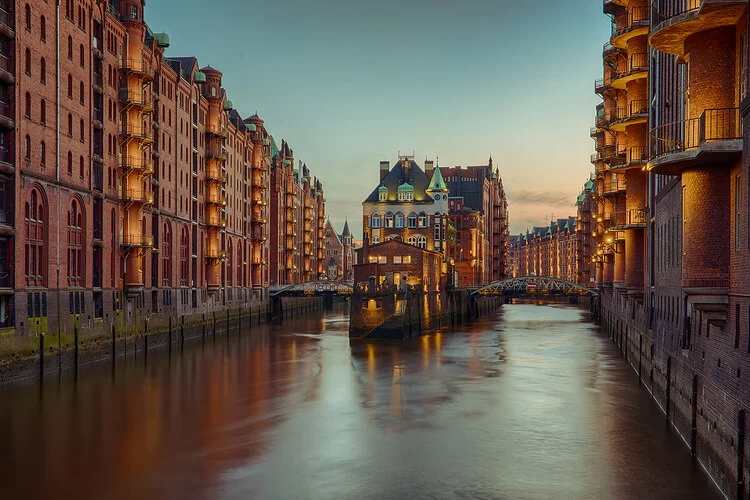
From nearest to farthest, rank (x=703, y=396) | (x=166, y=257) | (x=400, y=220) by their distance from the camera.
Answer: (x=703, y=396) → (x=166, y=257) → (x=400, y=220)

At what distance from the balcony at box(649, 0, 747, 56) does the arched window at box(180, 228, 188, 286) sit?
49.9 meters

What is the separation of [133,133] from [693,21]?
39893 mm

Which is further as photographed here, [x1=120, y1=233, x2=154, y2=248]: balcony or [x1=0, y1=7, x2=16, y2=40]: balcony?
[x1=120, y1=233, x2=154, y2=248]: balcony

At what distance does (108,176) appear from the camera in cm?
4794

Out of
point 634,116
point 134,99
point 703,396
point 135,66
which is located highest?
point 135,66

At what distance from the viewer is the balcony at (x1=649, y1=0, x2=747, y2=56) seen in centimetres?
1650

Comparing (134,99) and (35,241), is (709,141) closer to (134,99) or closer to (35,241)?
(35,241)

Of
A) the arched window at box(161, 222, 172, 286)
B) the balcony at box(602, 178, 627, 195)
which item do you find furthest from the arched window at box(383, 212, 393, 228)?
the balcony at box(602, 178, 627, 195)

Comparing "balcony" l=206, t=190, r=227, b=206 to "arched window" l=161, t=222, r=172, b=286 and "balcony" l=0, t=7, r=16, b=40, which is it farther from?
"balcony" l=0, t=7, r=16, b=40

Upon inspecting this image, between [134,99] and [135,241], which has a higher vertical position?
[134,99]

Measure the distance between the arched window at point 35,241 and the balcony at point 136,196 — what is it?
37.0 ft

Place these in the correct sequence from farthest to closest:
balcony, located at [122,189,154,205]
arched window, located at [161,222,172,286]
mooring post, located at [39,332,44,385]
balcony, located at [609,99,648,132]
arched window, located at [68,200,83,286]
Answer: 1. arched window, located at [161,222,172,286]
2. balcony, located at [122,189,154,205]
3. arched window, located at [68,200,83,286]
4. balcony, located at [609,99,648,132]
5. mooring post, located at [39,332,44,385]

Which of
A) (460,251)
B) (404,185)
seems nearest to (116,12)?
(404,185)

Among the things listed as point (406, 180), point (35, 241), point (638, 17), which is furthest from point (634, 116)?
point (406, 180)
